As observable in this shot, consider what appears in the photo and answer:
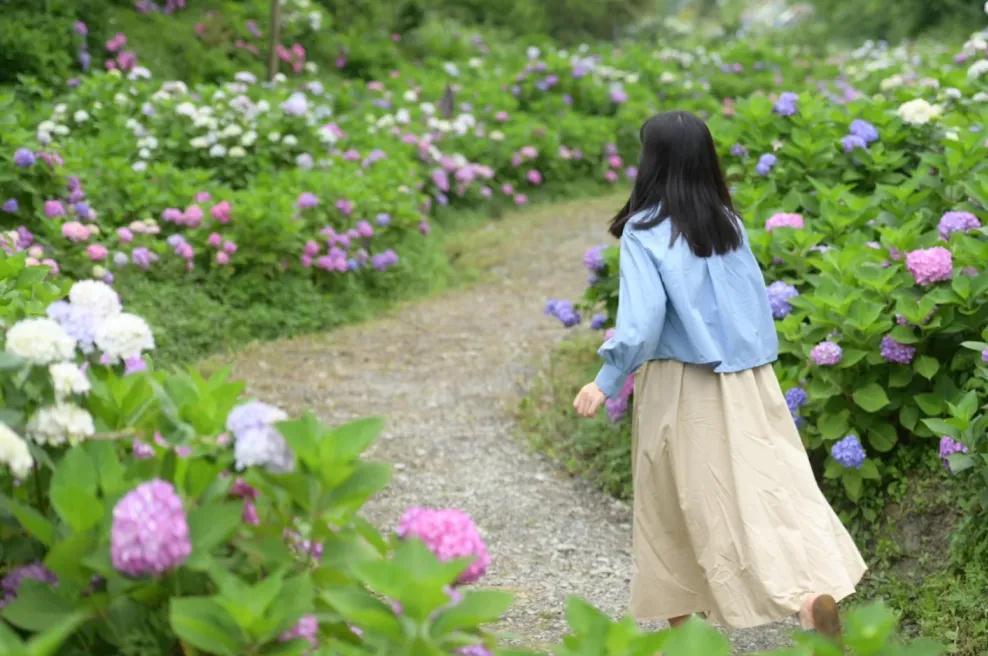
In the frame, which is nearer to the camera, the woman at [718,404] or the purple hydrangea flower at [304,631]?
the purple hydrangea flower at [304,631]

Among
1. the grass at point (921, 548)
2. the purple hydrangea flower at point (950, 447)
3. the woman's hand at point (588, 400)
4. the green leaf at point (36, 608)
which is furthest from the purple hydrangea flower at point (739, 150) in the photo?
the green leaf at point (36, 608)

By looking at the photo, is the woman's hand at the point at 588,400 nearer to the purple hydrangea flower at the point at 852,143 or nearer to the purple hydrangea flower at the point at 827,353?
the purple hydrangea flower at the point at 827,353

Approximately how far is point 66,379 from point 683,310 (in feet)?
5.90

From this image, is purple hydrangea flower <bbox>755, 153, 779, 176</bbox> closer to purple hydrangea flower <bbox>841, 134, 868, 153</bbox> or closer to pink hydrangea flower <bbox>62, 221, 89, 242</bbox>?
purple hydrangea flower <bbox>841, 134, 868, 153</bbox>

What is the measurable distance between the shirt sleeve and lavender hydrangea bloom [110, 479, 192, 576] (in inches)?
65.2

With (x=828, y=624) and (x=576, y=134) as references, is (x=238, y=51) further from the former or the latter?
(x=828, y=624)

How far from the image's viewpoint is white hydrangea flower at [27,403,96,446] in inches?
74.2

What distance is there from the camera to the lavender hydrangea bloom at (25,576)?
6.29ft

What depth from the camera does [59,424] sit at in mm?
1888

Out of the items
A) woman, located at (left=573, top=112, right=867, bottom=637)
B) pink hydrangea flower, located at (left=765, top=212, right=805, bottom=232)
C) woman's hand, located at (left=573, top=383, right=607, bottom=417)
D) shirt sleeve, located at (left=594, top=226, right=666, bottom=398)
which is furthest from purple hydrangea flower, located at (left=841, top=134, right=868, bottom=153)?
woman's hand, located at (left=573, top=383, right=607, bottom=417)

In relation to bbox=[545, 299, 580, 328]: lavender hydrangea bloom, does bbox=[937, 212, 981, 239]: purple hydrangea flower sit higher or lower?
higher

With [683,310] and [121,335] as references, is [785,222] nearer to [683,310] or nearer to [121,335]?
[683,310]

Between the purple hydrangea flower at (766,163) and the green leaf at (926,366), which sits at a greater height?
the green leaf at (926,366)

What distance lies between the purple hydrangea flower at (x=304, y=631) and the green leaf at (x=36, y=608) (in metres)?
0.30
